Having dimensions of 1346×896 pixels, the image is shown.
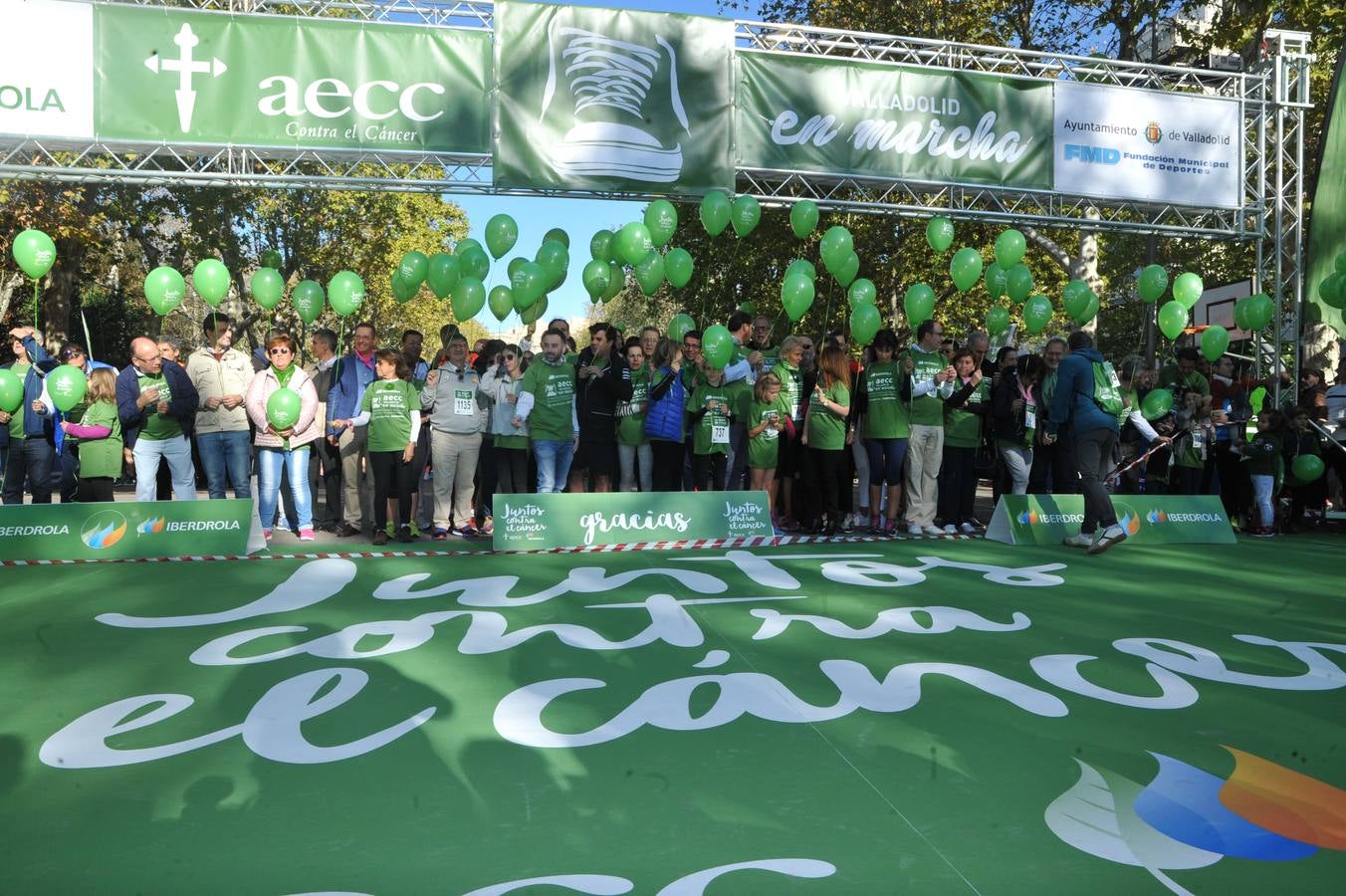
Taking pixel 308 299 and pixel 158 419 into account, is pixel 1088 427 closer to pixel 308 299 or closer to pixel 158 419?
pixel 308 299

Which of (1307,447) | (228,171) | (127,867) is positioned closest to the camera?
(127,867)

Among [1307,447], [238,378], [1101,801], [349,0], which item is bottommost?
[1101,801]

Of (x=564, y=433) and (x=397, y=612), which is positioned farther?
(x=564, y=433)

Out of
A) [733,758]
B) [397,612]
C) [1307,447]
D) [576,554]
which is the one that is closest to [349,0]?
[576,554]

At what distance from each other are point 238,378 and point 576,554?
3.34 metres

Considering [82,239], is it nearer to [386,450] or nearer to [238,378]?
[238,378]

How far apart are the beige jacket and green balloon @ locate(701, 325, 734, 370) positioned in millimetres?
3946

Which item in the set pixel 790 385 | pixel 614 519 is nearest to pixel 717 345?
pixel 790 385

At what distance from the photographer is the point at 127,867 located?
2.97 m

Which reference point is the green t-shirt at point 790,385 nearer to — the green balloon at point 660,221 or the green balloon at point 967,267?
the green balloon at point 660,221

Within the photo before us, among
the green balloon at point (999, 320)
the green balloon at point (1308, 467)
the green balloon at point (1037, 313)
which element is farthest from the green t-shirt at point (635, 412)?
the green balloon at point (1308, 467)

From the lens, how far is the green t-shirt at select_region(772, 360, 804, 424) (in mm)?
9429

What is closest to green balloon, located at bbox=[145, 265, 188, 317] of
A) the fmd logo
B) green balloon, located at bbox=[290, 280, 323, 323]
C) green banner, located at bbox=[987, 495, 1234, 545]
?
green balloon, located at bbox=[290, 280, 323, 323]

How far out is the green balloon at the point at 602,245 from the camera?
1056cm
